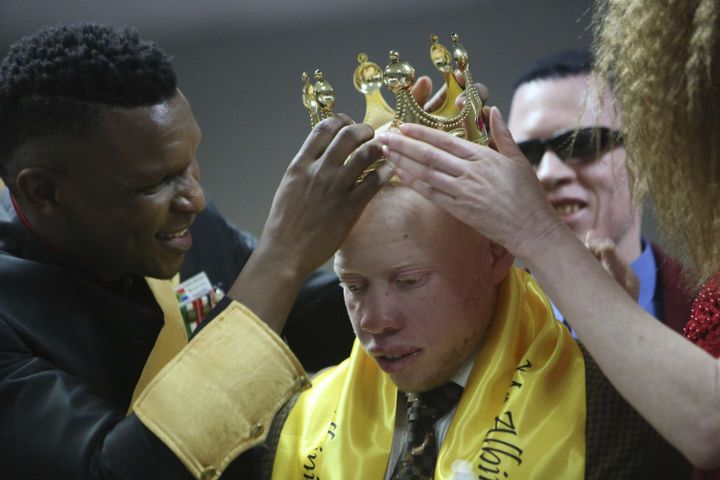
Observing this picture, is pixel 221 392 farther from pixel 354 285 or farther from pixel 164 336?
pixel 164 336

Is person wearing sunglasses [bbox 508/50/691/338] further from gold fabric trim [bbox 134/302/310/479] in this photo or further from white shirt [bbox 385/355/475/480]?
gold fabric trim [bbox 134/302/310/479]

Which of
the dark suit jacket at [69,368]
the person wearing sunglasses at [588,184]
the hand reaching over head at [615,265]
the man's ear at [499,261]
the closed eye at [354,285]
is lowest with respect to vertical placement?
the dark suit jacket at [69,368]

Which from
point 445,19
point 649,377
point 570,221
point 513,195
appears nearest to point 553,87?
point 570,221

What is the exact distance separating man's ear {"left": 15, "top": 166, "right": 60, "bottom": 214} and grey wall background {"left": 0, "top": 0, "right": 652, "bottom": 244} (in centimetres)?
174

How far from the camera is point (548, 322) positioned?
1567mm

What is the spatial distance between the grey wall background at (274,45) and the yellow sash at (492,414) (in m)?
1.73

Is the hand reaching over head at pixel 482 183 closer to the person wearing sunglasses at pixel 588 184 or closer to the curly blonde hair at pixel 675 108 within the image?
the curly blonde hair at pixel 675 108

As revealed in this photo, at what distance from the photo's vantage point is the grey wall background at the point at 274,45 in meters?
3.23

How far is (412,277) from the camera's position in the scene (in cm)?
149

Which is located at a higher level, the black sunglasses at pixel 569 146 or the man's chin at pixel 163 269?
the black sunglasses at pixel 569 146

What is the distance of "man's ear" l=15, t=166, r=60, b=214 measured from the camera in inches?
62.8

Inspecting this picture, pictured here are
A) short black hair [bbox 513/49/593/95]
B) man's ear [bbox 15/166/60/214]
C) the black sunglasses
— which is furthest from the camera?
short black hair [bbox 513/49/593/95]

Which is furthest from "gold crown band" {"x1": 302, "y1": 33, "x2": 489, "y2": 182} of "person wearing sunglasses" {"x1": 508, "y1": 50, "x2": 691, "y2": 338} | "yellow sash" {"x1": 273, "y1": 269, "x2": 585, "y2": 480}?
"person wearing sunglasses" {"x1": 508, "y1": 50, "x2": 691, "y2": 338}

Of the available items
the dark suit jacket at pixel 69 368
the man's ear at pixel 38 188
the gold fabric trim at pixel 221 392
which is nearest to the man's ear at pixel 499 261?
the gold fabric trim at pixel 221 392
